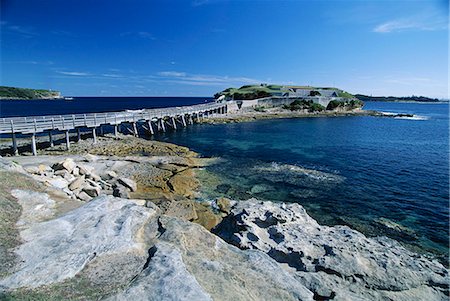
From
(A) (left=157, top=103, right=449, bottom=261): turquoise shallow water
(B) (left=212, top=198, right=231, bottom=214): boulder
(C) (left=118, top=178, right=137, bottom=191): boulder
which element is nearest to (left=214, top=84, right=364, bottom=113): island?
(A) (left=157, top=103, right=449, bottom=261): turquoise shallow water

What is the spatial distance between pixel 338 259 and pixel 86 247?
7.67 meters

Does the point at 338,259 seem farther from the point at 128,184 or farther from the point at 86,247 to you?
the point at 128,184

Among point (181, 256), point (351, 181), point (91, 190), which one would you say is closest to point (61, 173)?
point (91, 190)

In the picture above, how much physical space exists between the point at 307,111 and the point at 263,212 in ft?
265

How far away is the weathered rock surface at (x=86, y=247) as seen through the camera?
6000 millimetres

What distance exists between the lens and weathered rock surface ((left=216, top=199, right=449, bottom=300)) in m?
8.20

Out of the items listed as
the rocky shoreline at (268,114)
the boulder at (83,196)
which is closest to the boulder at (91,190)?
the boulder at (83,196)

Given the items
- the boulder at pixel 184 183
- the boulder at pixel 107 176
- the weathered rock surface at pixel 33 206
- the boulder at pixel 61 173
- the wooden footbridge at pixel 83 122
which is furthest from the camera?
the wooden footbridge at pixel 83 122

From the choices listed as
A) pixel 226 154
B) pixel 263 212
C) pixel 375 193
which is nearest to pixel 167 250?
pixel 263 212

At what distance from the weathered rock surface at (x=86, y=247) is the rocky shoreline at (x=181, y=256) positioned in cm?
2

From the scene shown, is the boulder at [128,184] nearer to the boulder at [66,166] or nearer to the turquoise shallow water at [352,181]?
the boulder at [66,166]

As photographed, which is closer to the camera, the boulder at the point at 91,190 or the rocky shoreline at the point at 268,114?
the boulder at the point at 91,190

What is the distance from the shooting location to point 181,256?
6.90m

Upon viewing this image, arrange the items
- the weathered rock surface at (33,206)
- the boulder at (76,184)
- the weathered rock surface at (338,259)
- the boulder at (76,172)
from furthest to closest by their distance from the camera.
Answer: the boulder at (76,172) < the boulder at (76,184) < the weathered rock surface at (33,206) < the weathered rock surface at (338,259)
